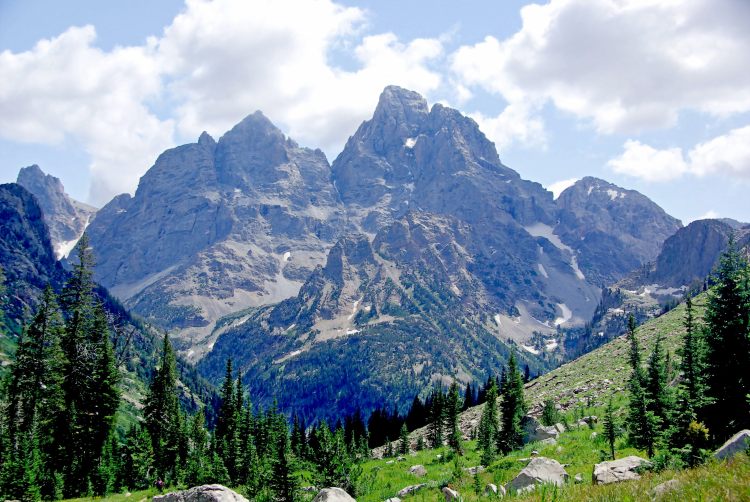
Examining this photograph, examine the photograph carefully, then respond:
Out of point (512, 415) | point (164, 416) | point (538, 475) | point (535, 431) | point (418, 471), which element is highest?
point (164, 416)

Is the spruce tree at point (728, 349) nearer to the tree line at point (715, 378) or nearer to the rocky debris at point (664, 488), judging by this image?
the tree line at point (715, 378)

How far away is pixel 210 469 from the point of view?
132 ft

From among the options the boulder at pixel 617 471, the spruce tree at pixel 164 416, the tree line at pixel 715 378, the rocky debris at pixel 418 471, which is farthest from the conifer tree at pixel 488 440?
the spruce tree at pixel 164 416

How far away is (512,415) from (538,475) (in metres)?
24.3

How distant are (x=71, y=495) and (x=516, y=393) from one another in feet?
128

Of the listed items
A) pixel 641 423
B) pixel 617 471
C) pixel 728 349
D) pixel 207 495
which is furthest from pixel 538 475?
pixel 728 349

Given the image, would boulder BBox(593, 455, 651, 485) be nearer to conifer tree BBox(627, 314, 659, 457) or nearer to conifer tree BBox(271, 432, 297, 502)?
conifer tree BBox(627, 314, 659, 457)

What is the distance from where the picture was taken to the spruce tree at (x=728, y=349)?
22.4 meters

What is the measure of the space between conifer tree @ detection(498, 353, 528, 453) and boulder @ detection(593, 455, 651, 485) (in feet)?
68.4

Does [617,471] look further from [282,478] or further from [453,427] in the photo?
[453,427]

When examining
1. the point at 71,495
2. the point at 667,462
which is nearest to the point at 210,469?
the point at 71,495

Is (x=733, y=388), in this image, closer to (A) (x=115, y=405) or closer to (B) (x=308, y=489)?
(B) (x=308, y=489)

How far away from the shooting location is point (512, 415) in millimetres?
40219

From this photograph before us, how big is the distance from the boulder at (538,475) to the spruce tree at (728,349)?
860 centimetres
